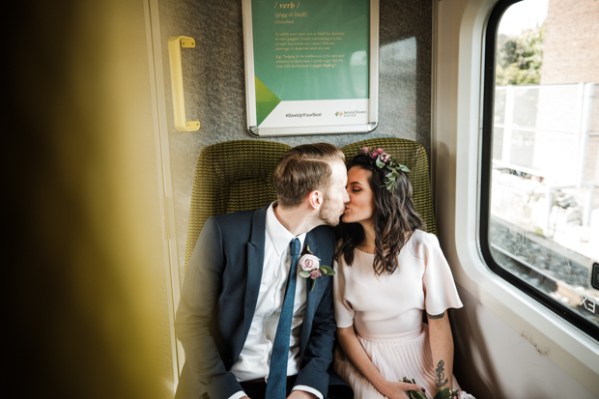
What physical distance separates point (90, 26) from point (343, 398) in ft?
6.31

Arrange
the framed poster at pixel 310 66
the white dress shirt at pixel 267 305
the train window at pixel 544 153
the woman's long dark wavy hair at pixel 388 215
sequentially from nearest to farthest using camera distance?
the train window at pixel 544 153, the white dress shirt at pixel 267 305, the woman's long dark wavy hair at pixel 388 215, the framed poster at pixel 310 66

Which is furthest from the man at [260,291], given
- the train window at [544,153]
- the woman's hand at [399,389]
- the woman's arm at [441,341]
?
the train window at [544,153]

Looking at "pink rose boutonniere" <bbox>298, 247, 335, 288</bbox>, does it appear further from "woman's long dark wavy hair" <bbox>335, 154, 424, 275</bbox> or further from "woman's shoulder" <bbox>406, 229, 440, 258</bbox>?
"woman's shoulder" <bbox>406, 229, 440, 258</bbox>

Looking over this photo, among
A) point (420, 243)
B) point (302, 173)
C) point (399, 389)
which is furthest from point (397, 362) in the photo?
point (302, 173)

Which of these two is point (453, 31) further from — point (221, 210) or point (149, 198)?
point (149, 198)

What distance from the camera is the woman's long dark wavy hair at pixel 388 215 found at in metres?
1.81

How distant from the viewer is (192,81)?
2.05m

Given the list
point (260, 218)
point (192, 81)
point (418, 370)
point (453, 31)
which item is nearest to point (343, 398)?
point (418, 370)

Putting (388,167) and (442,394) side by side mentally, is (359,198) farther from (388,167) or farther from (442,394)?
(442,394)

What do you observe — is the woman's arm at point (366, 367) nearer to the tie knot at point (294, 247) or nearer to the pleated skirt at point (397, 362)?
the pleated skirt at point (397, 362)

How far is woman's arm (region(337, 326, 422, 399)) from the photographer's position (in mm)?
1781

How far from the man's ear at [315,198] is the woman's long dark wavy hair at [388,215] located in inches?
10.2

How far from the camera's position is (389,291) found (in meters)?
1.85

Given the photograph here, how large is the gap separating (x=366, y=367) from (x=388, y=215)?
24.9 inches
